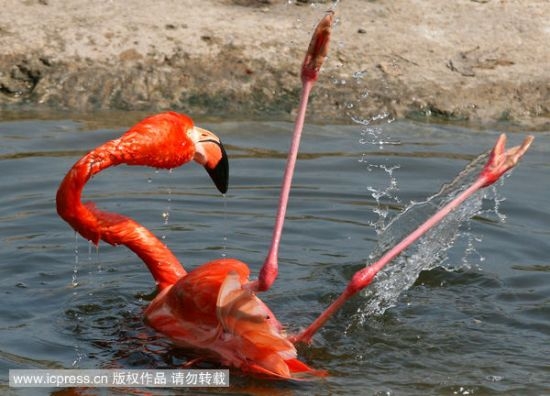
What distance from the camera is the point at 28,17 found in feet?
26.1

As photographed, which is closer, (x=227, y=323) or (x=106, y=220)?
(x=227, y=323)

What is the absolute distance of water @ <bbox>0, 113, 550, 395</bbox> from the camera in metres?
4.21

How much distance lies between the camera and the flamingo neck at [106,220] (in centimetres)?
430

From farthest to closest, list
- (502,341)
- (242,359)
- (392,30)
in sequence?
(392,30) < (502,341) < (242,359)

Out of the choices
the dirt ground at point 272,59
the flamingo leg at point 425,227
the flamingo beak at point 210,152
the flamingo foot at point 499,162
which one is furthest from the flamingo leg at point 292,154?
the dirt ground at point 272,59

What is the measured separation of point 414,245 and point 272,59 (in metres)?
2.67

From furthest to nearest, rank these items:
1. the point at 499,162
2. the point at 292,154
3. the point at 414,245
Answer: the point at 414,245
the point at 499,162
the point at 292,154

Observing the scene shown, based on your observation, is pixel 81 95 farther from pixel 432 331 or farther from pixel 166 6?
pixel 432 331

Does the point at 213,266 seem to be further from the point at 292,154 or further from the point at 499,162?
the point at 499,162

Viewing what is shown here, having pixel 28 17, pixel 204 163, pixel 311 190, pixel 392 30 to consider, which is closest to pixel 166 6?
pixel 28 17

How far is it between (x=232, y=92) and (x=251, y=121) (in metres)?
0.31

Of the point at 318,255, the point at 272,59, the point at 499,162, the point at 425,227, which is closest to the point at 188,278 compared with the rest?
the point at 425,227

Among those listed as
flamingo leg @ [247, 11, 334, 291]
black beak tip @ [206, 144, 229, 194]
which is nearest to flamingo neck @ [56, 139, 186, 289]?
black beak tip @ [206, 144, 229, 194]

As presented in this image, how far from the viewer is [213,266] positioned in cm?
422
